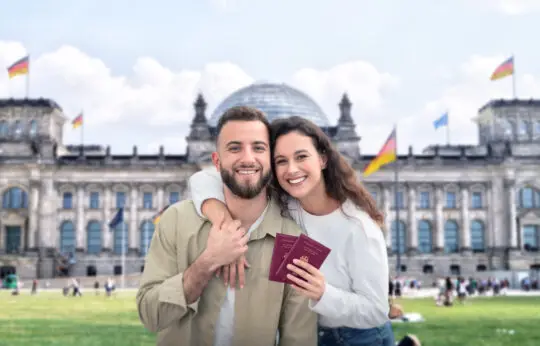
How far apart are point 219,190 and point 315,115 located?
7802 centimetres

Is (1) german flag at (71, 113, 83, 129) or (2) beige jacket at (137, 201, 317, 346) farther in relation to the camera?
(1) german flag at (71, 113, 83, 129)

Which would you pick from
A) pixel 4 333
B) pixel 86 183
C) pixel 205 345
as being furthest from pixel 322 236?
pixel 86 183

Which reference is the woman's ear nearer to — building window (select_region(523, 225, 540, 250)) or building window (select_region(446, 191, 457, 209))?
building window (select_region(446, 191, 457, 209))

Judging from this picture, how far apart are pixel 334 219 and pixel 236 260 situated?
110 cm

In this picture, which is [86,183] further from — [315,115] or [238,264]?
[238,264]

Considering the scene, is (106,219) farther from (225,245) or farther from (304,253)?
(304,253)

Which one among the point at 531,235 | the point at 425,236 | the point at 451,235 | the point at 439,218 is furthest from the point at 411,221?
the point at 531,235

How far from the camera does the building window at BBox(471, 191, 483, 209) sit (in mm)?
76188

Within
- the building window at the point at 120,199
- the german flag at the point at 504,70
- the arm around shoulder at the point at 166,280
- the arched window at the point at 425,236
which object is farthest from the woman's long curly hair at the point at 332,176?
the arched window at the point at 425,236

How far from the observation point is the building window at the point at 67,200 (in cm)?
7488

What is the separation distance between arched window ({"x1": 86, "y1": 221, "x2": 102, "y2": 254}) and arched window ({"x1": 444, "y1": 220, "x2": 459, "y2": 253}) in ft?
123

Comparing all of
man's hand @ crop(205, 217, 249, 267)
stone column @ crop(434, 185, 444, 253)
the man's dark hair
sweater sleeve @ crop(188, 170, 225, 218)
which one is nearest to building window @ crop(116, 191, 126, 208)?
stone column @ crop(434, 185, 444, 253)

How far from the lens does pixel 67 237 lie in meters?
74.8

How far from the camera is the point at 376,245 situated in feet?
19.0
